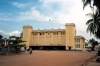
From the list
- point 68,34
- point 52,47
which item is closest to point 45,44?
point 52,47

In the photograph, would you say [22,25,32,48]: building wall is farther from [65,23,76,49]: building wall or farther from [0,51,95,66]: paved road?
[0,51,95,66]: paved road

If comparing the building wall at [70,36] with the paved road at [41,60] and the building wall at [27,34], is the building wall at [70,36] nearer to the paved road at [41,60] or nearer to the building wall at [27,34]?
the building wall at [27,34]

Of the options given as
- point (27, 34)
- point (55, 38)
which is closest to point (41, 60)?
point (55, 38)

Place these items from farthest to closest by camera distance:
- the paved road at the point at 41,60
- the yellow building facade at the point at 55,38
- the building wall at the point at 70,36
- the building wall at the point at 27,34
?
the building wall at the point at 27,34 < the yellow building facade at the point at 55,38 < the building wall at the point at 70,36 < the paved road at the point at 41,60

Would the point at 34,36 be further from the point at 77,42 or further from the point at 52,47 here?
the point at 77,42

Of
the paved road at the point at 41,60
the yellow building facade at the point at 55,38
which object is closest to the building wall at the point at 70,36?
the yellow building facade at the point at 55,38

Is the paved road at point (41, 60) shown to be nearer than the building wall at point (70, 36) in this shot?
Yes

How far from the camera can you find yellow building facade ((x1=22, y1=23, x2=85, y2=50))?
84.3m

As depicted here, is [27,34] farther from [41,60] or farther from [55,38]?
[41,60]

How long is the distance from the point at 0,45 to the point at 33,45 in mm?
55035

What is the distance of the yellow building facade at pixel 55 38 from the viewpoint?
3319 inches

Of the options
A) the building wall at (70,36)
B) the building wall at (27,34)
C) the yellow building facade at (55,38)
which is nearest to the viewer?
the building wall at (70,36)

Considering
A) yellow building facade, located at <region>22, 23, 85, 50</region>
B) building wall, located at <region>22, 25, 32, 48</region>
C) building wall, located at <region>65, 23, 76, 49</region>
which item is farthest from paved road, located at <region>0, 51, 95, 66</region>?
building wall, located at <region>22, 25, 32, 48</region>

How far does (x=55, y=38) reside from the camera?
89000mm
